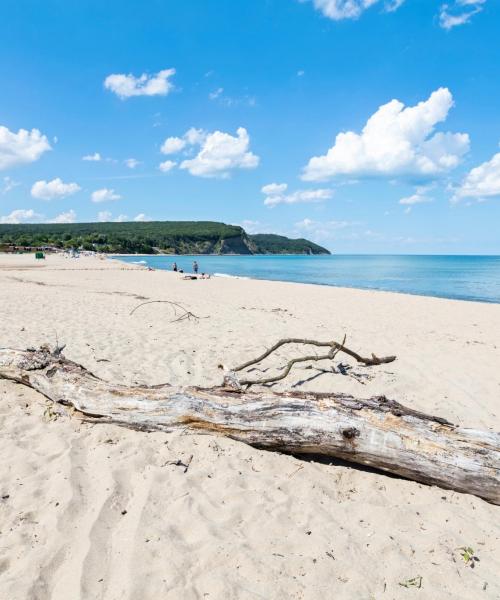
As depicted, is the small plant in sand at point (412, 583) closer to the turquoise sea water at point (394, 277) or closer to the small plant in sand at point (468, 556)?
the small plant in sand at point (468, 556)

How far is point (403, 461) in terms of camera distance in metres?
3.73

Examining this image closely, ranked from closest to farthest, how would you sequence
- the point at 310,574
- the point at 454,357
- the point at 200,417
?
the point at 310,574 → the point at 200,417 → the point at 454,357

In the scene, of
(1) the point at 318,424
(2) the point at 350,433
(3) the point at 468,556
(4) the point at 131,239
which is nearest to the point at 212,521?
(1) the point at 318,424

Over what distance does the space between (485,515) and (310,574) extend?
173cm

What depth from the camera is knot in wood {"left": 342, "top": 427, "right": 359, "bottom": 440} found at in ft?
12.7

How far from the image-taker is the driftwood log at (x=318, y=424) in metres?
3.61

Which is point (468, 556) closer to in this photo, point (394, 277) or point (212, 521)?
point (212, 521)

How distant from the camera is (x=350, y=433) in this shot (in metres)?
3.88

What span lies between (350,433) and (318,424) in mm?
315

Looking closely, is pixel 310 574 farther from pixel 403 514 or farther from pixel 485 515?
pixel 485 515

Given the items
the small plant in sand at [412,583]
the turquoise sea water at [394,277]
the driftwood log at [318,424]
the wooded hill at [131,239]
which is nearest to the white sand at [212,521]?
the small plant in sand at [412,583]

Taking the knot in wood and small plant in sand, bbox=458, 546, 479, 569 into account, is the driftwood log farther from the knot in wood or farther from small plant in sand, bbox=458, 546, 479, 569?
small plant in sand, bbox=458, 546, 479, 569

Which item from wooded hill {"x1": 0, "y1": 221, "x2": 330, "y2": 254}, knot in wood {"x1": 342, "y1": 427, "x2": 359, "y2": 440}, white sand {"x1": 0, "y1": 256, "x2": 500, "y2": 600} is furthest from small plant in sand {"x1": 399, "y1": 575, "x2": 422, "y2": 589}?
wooded hill {"x1": 0, "y1": 221, "x2": 330, "y2": 254}

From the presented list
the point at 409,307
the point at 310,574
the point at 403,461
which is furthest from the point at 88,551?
the point at 409,307
